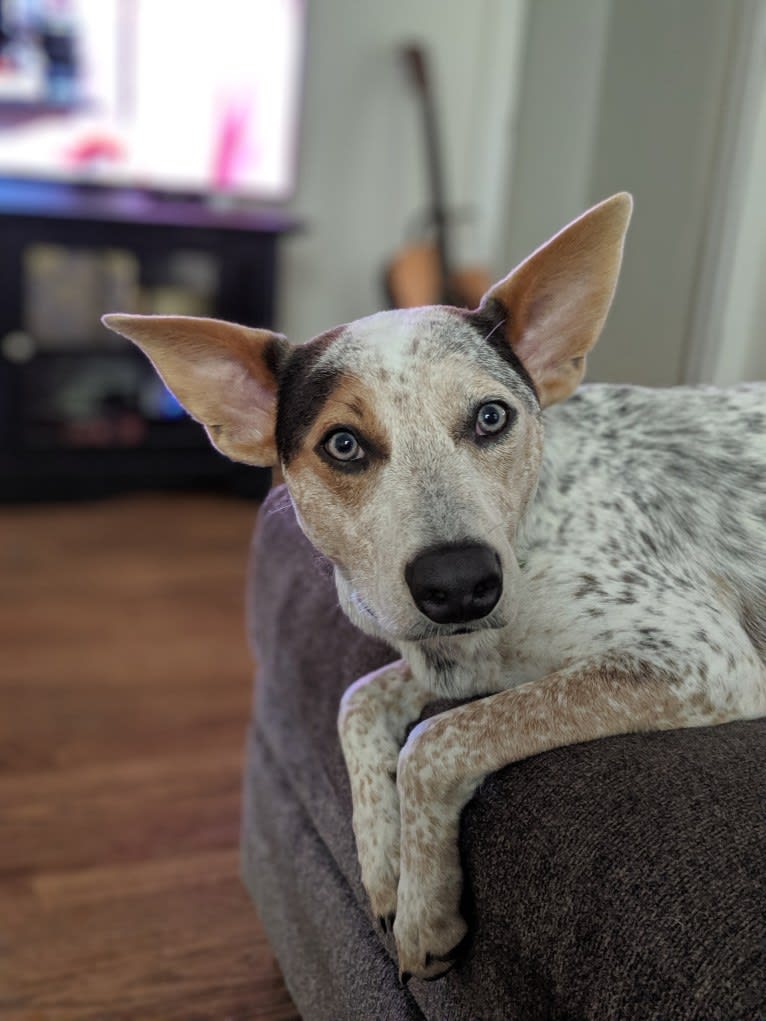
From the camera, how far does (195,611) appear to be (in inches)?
151

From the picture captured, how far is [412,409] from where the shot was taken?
1385mm

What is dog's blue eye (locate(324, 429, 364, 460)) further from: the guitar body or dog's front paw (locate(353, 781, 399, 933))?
the guitar body

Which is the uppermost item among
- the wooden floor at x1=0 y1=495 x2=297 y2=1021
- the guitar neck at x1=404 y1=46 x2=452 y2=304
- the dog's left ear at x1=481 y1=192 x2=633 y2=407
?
the guitar neck at x1=404 y1=46 x2=452 y2=304

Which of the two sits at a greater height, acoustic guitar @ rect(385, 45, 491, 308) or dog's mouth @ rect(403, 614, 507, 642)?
acoustic guitar @ rect(385, 45, 491, 308)

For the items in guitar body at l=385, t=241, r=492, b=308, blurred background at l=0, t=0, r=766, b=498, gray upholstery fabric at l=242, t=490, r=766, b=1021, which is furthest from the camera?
guitar body at l=385, t=241, r=492, b=308

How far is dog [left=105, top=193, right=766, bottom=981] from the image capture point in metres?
1.22

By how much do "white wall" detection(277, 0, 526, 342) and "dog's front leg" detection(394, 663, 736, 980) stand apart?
4650 millimetres

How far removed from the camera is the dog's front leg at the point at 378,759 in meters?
1.36

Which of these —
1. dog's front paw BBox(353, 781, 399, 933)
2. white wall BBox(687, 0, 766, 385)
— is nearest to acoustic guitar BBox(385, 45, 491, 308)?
white wall BBox(687, 0, 766, 385)

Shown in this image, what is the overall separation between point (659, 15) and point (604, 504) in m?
1.79

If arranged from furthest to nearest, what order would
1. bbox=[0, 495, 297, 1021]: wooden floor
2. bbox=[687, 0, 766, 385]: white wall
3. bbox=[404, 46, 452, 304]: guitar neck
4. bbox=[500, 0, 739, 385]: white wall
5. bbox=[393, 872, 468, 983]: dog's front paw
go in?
bbox=[404, 46, 452, 304]: guitar neck < bbox=[500, 0, 739, 385]: white wall < bbox=[687, 0, 766, 385]: white wall < bbox=[0, 495, 297, 1021]: wooden floor < bbox=[393, 872, 468, 983]: dog's front paw

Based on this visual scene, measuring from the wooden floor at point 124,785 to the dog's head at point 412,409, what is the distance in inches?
35.4

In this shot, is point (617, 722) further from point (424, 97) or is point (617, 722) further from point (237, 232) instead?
point (424, 97)

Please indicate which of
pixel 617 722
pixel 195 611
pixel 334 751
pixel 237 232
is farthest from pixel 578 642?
pixel 237 232
